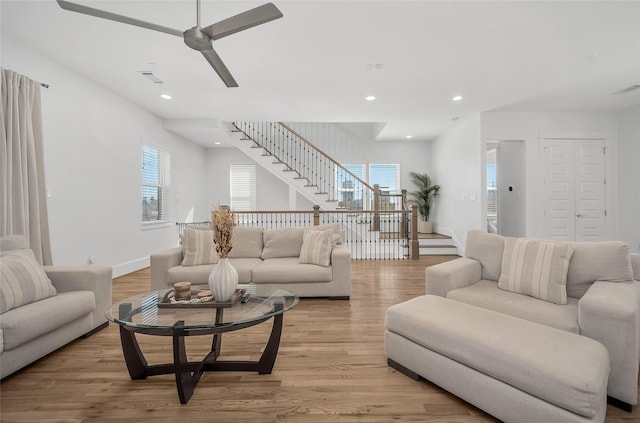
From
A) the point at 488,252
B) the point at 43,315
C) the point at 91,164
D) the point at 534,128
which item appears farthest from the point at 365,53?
the point at 534,128

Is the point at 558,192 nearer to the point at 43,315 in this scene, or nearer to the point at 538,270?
the point at 538,270

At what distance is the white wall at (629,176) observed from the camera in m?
5.42

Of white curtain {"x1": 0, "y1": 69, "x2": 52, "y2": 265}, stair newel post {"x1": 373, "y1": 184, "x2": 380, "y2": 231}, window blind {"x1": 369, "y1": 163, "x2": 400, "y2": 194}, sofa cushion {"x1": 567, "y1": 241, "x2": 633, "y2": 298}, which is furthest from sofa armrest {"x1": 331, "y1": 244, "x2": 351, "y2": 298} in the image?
window blind {"x1": 369, "y1": 163, "x2": 400, "y2": 194}

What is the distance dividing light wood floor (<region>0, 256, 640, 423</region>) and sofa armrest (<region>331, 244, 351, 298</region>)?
0.86 metres

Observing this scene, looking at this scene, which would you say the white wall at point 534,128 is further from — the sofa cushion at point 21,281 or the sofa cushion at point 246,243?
the sofa cushion at point 21,281

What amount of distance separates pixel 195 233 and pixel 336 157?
19.6 feet

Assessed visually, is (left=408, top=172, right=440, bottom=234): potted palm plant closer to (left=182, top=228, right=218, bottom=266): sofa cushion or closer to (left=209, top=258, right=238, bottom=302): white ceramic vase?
(left=182, top=228, right=218, bottom=266): sofa cushion

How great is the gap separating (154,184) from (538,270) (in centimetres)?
628

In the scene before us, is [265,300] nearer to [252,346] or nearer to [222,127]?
[252,346]

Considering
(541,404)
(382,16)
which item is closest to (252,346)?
(541,404)

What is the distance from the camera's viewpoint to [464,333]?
168cm

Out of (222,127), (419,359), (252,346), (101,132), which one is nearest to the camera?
(419,359)

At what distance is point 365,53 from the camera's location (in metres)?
3.41

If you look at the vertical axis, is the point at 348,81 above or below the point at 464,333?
above
